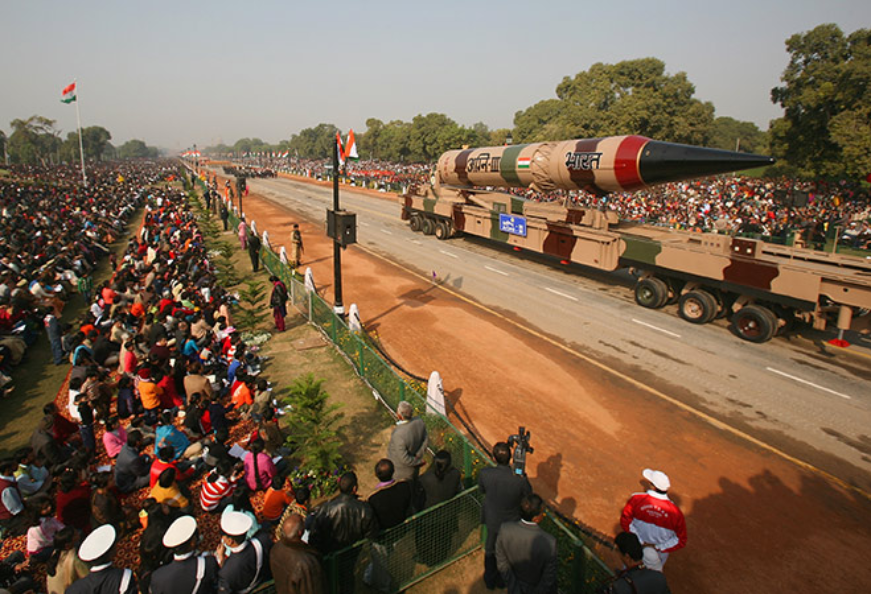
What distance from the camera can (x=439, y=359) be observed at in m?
12.1

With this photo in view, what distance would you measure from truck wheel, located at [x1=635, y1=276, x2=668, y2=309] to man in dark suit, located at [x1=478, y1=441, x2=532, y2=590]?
39.6ft

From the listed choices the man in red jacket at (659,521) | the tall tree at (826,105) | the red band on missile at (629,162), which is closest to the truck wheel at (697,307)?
the red band on missile at (629,162)

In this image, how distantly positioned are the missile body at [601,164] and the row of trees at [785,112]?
7.50 m

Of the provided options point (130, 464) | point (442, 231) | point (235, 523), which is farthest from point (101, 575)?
point (442, 231)

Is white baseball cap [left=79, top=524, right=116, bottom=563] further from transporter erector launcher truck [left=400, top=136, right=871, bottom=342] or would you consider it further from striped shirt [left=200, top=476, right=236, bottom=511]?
transporter erector launcher truck [left=400, top=136, right=871, bottom=342]

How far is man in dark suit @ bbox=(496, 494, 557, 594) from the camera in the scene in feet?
14.7

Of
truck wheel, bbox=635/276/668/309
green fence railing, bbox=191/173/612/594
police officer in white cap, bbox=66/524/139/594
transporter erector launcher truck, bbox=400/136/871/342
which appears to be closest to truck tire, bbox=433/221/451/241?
transporter erector launcher truck, bbox=400/136/871/342

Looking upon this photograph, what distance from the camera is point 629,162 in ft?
48.6

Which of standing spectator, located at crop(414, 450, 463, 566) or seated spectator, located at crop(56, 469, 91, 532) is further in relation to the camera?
seated spectator, located at crop(56, 469, 91, 532)

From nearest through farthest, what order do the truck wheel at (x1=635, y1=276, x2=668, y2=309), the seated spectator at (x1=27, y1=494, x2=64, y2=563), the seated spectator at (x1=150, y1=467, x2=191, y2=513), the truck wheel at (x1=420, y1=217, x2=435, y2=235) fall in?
the seated spectator at (x1=27, y1=494, x2=64, y2=563), the seated spectator at (x1=150, y1=467, x2=191, y2=513), the truck wheel at (x1=635, y1=276, x2=668, y2=309), the truck wheel at (x1=420, y1=217, x2=435, y2=235)

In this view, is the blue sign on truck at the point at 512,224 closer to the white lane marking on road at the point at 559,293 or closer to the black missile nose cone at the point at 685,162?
the white lane marking on road at the point at 559,293

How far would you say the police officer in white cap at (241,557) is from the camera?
185 inches

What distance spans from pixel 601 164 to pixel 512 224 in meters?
5.91

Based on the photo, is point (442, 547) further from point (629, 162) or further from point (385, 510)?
point (629, 162)
